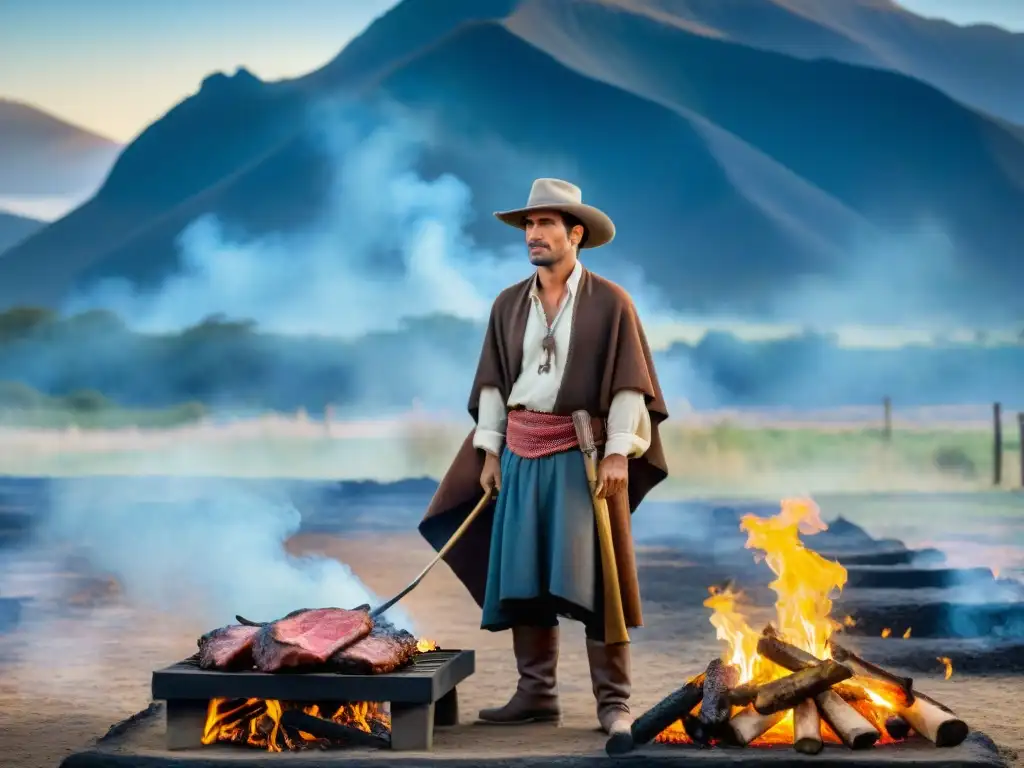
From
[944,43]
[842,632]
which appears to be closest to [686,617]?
[842,632]

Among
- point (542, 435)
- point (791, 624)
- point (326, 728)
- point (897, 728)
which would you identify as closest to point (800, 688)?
point (897, 728)

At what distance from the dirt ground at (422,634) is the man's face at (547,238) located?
1594mm

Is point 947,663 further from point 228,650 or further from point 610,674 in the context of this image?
point 228,650

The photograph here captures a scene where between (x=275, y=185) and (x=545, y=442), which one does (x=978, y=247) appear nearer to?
(x=275, y=185)

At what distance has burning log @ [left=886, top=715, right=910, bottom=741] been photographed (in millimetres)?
4730

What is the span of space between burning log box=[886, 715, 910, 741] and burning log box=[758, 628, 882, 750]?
0.05 metres

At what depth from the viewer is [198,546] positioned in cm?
1227

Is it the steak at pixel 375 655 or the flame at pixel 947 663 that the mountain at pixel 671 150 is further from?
the steak at pixel 375 655

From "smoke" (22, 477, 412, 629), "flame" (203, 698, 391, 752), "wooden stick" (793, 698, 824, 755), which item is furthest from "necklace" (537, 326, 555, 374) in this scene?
"smoke" (22, 477, 412, 629)

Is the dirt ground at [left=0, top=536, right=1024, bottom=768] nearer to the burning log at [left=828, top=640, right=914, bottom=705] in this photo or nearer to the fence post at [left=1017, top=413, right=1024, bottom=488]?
the burning log at [left=828, top=640, right=914, bottom=705]

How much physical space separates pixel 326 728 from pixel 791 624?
1654 millimetres

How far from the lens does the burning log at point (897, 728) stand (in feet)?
15.5

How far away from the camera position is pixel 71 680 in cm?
748

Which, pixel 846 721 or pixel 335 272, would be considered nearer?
pixel 846 721
